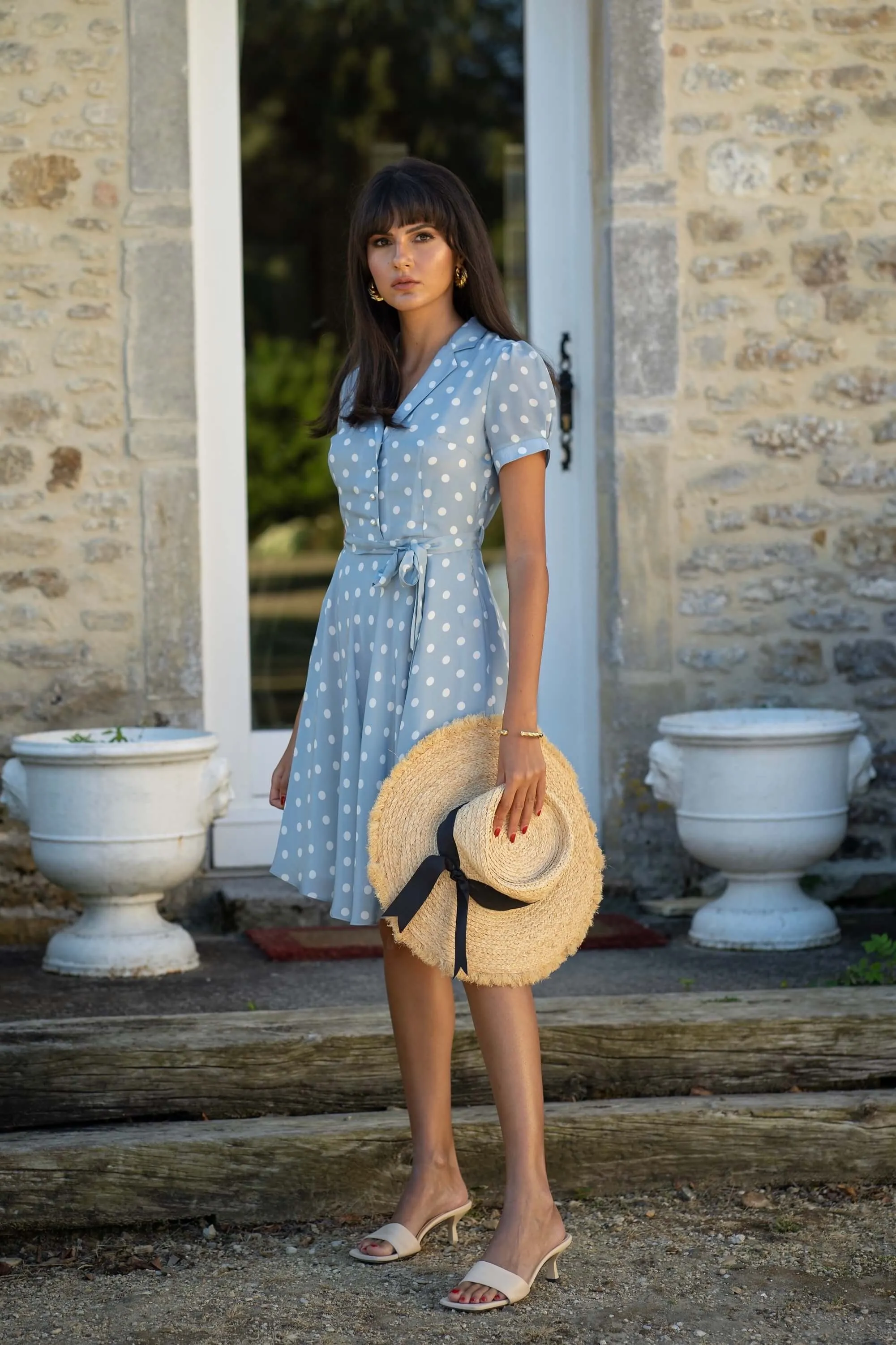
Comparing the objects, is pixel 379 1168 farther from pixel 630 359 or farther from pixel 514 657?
pixel 630 359

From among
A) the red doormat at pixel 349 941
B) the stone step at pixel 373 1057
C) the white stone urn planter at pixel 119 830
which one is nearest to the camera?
the stone step at pixel 373 1057

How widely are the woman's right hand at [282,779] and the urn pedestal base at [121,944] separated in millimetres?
1255

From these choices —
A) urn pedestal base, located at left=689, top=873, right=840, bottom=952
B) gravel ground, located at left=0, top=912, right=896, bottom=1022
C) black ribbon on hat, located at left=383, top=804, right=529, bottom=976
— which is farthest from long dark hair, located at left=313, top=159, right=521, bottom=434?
urn pedestal base, located at left=689, top=873, right=840, bottom=952

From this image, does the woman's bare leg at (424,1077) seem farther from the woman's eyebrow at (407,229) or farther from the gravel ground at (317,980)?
the woman's eyebrow at (407,229)

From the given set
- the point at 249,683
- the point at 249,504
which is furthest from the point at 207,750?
the point at 249,504

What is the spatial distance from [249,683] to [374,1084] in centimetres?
175

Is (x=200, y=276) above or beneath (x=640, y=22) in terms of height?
beneath

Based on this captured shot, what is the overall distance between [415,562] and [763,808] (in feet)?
6.01

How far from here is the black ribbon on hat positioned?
2463 mm

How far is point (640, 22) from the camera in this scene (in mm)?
4445

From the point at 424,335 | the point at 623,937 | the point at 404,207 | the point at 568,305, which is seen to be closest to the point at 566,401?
the point at 568,305

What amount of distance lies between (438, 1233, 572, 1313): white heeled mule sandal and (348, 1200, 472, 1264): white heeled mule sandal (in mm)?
162

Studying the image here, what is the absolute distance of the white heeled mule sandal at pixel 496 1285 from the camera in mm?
2467

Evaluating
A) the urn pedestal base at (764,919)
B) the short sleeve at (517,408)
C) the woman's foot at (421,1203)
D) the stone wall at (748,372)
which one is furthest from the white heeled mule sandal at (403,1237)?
the stone wall at (748,372)
